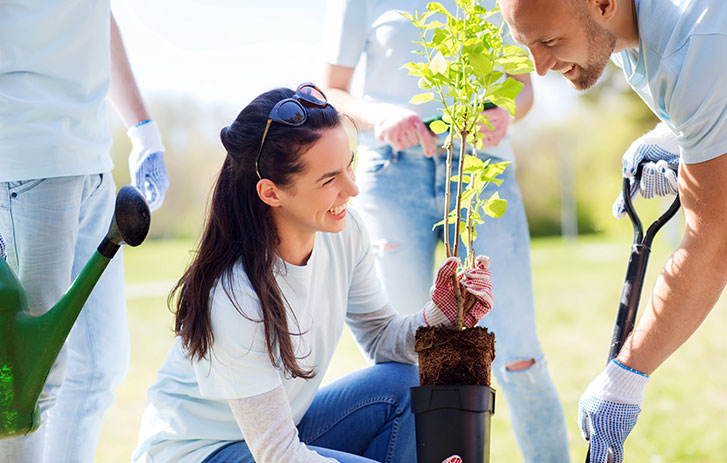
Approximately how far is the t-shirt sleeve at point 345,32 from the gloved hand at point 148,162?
0.56m

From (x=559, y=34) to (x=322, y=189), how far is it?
1.92ft

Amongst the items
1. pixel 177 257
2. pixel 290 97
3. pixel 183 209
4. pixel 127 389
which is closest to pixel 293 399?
pixel 290 97

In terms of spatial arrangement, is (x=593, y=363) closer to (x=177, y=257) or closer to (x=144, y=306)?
(x=144, y=306)

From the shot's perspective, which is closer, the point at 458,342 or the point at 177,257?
the point at 458,342

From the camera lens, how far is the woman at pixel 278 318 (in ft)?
4.82

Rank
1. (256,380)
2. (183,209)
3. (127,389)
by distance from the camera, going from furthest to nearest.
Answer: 1. (183,209)
2. (127,389)
3. (256,380)

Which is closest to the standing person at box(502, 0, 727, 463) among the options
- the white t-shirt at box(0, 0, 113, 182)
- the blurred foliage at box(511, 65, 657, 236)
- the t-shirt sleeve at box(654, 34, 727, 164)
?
the t-shirt sleeve at box(654, 34, 727, 164)

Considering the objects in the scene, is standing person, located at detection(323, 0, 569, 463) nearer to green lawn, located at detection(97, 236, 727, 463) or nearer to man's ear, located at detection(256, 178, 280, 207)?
green lawn, located at detection(97, 236, 727, 463)

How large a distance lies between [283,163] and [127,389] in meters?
3.45

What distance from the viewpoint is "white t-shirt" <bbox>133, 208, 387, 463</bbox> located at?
57.7 inches

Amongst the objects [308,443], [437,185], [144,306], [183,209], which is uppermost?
[437,185]

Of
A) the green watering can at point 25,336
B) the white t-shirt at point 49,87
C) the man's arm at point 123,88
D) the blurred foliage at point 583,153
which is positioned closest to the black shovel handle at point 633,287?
the green watering can at point 25,336

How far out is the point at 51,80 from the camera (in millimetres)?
1678

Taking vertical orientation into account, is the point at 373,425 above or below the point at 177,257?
above
